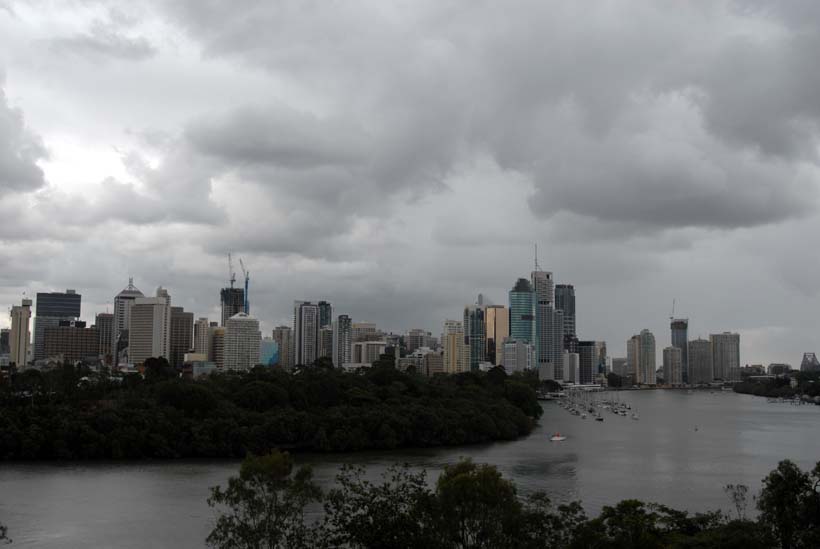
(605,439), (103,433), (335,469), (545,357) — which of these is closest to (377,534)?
(335,469)

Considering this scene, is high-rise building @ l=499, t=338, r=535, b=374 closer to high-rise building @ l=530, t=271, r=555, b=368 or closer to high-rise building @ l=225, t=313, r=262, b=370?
high-rise building @ l=530, t=271, r=555, b=368

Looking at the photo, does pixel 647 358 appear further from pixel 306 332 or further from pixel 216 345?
pixel 216 345

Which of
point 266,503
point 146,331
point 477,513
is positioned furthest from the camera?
point 146,331

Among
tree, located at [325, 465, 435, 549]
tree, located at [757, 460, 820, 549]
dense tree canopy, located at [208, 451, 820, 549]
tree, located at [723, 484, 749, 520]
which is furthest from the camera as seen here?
tree, located at [723, 484, 749, 520]

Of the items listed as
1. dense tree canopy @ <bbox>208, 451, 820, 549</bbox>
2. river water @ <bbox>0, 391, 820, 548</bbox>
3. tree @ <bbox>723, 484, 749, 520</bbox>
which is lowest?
river water @ <bbox>0, 391, 820, 548</bbox>

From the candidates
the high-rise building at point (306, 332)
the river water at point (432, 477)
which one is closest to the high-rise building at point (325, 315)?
the high-rise building at point (306, 332)

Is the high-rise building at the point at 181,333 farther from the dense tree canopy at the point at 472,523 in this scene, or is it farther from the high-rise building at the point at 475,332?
the dense tree canopy at the point at 472,523

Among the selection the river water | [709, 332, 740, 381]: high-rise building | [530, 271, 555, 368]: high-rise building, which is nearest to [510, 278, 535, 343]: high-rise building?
[530, 271, 555, 368]: high-rise building

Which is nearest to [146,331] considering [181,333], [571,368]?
[181,333]
